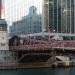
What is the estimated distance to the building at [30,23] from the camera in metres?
132

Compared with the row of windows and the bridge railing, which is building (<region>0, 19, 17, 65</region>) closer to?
the bridge railing

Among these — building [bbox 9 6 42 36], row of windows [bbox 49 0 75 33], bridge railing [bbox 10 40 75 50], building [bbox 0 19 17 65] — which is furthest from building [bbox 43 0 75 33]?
bridge railing [bbox 10 40 75 50]

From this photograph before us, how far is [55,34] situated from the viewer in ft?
434

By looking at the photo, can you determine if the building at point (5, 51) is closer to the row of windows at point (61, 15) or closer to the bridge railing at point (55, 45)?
the bridge railing at point (55, 45)

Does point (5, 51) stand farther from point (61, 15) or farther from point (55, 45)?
point (61, 15)

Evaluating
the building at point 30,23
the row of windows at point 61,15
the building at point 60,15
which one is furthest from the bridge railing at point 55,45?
the row of windows at point 61,15

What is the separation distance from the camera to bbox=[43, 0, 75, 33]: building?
439 ft

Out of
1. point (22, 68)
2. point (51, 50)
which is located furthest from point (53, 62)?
point (51, 50)

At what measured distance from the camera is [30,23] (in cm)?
13450

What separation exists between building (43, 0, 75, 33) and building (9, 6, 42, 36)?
234 cm

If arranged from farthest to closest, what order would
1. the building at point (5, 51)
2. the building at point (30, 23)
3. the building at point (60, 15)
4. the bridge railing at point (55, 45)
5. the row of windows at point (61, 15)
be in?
the row of windows at point (61, 15) → the building at point (60, 15) → the building at point (30, 23) → the building at point (5, 51) → the bridge railing at point (55, 45)

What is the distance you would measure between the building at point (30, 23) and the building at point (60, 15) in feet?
7.69

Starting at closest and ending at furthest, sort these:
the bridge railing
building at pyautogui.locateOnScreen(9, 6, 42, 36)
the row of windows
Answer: the bridge railing
building at pyautogui.locateOnScreen(9, 6, 42, 36)
the row of windows

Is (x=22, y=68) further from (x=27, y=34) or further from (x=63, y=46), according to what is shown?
(x=27, y=34)
